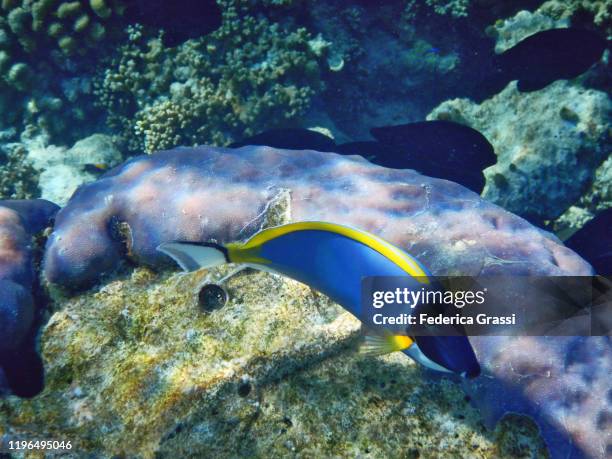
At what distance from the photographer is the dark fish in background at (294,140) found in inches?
177

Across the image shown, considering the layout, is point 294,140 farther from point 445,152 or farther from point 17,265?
point 17,265

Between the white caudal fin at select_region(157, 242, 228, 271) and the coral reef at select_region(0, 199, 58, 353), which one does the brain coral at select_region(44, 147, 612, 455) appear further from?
the white caudal fin at select_region(157, 242, 228, 271)

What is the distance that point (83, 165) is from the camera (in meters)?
5.89

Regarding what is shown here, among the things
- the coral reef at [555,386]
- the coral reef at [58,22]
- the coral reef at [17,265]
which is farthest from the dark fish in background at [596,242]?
the coral reef at [58,22]

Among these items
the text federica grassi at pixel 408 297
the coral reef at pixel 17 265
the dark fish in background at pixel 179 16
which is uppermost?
the dark fish in background at pixel 179 16

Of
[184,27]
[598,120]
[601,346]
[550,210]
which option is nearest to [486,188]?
[550,210]

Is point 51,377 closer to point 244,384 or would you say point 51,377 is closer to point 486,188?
point 244,384

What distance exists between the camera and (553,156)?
4766mm

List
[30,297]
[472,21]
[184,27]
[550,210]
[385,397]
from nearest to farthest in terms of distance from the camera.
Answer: [385,397], [30,297], [550,210], [184,27], [472,21]

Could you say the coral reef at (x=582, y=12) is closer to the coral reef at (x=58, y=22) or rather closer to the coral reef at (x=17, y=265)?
the coral reef at (x=58, y=22)

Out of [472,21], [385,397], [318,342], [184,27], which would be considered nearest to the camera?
[385,397]

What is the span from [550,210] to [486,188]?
785mm

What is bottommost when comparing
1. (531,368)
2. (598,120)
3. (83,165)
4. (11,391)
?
(83,165)

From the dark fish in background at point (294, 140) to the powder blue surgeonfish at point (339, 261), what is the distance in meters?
2.95
